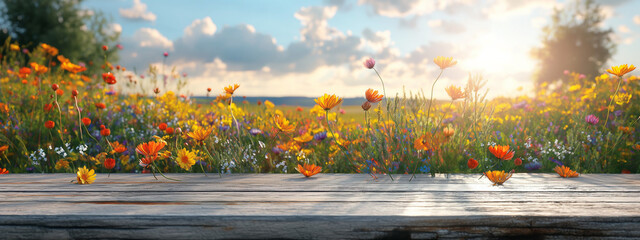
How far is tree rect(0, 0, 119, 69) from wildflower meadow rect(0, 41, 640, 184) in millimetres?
18222

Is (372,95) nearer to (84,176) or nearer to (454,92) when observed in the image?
(454,92)

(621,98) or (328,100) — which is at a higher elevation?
(621,98)

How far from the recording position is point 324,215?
1.65 metres

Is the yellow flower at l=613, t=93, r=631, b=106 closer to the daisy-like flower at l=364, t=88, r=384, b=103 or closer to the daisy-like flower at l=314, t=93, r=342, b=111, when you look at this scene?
the daisy-like flower at l=364, t=88, r=384, b=103

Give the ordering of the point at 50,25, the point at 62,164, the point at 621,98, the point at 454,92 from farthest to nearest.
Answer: the point at 50,25, the point at 621,98, the point at 62,164, the point at 454,92

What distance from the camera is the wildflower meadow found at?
2.81 meters

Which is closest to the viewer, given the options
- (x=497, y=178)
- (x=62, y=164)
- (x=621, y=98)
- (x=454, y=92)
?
(x=497, y=178)

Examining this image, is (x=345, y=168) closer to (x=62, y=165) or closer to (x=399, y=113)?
(x=399, y=113)

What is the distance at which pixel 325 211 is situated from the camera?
1717mm

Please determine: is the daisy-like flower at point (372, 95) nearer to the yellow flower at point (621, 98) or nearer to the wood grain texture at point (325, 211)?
the wood grain texture at point (325, 211)

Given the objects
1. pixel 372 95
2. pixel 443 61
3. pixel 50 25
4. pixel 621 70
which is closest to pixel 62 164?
pixel 372 95

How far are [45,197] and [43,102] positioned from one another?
3561 mm

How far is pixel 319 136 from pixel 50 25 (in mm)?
24058

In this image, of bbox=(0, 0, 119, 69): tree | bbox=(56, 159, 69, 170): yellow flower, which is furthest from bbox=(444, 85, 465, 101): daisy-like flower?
bbox=(0, 0, 119, 69): tree
